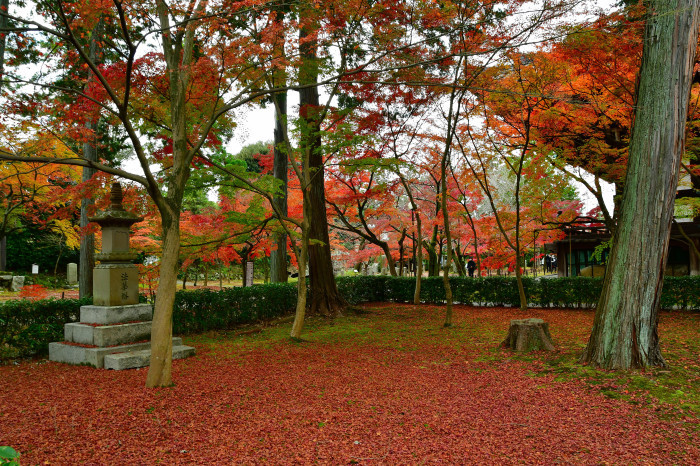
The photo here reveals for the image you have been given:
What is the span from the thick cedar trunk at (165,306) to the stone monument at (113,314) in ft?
5.70

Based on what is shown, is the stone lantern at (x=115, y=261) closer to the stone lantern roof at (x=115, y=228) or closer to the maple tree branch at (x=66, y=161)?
the stone lantern roof at (x=115, y=228)

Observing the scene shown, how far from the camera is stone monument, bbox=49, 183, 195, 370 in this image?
687 centimetres

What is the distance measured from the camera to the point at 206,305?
977cm

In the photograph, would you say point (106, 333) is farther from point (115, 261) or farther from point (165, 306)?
point (165, 306)

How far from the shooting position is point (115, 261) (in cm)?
754

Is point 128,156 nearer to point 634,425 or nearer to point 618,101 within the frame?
point 618,101

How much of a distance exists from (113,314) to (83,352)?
730 millimetres

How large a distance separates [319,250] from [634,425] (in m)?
9.04

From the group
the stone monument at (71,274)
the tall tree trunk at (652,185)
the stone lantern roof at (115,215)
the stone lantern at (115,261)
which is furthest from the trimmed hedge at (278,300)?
the stone monument at (71,274)

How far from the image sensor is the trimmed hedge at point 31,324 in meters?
7.02

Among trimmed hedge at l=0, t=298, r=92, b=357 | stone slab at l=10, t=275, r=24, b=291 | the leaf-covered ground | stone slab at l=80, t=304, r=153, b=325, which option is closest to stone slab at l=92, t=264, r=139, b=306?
stone slab at l=80, t=304, r=153, b=325

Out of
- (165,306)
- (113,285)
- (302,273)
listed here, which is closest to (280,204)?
(302,273)

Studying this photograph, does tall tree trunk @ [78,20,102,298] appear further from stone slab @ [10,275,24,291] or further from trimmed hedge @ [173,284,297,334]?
stone slab @ [10,275,24,291]

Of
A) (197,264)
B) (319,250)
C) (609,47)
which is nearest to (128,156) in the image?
(197,264)
